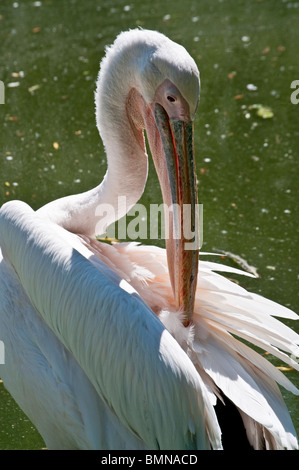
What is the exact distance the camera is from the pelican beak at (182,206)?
2520mm

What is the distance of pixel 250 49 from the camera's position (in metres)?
6.23

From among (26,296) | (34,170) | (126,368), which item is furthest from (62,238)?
(34,170)

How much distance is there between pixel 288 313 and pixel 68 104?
3.34 metres

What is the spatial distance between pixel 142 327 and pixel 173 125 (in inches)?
27.5

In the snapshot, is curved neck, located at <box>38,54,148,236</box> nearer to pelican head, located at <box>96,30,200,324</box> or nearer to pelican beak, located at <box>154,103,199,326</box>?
pelican head, located at <box>96,30,200,324</box>

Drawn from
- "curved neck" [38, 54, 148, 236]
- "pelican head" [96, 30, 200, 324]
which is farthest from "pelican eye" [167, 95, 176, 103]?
"curved neck" [38, 54, 148, 236]

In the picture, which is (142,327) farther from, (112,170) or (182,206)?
(112,170)

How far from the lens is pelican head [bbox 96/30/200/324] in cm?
248

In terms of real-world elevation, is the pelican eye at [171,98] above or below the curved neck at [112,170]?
above

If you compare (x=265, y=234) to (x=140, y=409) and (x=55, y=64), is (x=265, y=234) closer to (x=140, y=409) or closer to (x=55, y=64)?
(x=140, y=409)

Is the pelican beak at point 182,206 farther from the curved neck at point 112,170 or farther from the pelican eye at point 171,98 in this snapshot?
the curved neck at point 112,170

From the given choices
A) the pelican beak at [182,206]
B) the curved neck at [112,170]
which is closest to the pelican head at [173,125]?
the pelican beak at [182,206]

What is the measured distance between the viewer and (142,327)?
2275 mm

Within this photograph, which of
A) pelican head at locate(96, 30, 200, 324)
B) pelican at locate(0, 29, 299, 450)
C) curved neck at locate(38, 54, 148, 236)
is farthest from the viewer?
curved neck at locate(38, 54, 148, 236)
